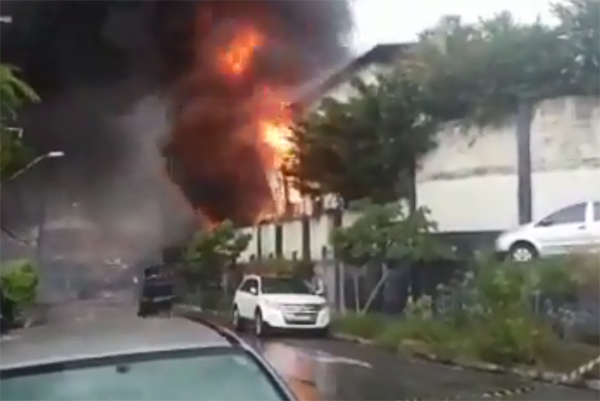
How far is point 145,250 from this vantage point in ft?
16.5

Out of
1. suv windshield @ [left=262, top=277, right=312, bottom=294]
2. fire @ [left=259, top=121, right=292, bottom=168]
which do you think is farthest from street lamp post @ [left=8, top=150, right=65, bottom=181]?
suv windshield @ [left=262, top=277, right=312, bottom=294]

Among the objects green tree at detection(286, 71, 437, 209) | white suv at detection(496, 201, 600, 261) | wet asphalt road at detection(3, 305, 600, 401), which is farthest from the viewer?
green tree at detection(286, 71, 437, 209)

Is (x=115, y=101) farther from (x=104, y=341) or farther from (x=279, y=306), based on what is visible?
(x=104, y=341)

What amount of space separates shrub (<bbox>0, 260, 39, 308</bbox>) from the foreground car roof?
9.42 feet

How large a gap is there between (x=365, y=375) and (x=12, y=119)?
214cm

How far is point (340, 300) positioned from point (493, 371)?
0.80 m

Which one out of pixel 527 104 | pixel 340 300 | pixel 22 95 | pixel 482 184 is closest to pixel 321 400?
pixel 340 300

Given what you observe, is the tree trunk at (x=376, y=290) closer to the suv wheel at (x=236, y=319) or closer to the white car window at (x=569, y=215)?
the suv wheel at (x=236, y=319)

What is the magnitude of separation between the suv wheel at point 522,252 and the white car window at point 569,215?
0.16 m

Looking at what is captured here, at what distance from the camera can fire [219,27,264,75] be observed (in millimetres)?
5238

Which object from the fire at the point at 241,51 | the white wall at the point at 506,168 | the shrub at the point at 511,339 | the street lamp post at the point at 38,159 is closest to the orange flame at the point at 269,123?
the fire at the point at 241,51

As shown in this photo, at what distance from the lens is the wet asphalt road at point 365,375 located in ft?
14.6

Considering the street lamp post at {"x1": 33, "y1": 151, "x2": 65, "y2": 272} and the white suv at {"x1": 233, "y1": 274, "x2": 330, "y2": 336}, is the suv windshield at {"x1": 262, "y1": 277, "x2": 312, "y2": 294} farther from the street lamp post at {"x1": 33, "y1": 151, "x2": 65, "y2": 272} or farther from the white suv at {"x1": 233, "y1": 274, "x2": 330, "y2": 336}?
the street lamp post at {"x1": 33, "y1": 151, "x2": 65, "y2": 272}

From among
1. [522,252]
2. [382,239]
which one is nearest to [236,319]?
[382,239]
